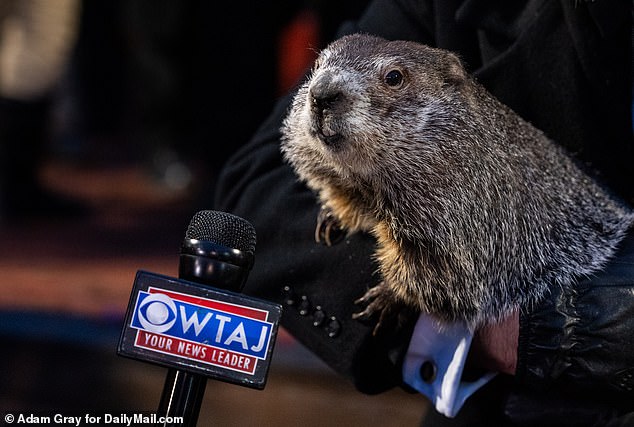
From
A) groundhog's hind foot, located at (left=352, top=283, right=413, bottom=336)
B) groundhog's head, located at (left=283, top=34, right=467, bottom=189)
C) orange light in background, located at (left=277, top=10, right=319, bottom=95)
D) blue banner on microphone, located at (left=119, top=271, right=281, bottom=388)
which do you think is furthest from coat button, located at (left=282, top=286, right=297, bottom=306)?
orange light in background, located at (left=277, top=10, right=319, bottom=95)

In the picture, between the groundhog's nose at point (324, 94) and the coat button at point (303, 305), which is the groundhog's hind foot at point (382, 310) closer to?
the coat button at point (303, 305)

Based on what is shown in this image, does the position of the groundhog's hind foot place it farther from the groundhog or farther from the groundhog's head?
the groundhog's head

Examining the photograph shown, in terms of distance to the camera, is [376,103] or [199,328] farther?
[376,103]

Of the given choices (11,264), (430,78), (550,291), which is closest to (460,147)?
(430,78)

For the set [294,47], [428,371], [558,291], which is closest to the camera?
[558,291]

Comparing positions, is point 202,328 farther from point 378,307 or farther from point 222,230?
point 378,307

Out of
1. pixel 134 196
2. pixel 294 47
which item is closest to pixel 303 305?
pixel 294 47

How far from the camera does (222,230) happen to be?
88 cm

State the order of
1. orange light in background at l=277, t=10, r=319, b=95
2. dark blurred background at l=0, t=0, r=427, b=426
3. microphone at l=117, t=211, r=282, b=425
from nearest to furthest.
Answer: microphone at l=117, t=211, r=282, b=425
dark blurred background at l=0, t=0, r=427, b=426
orange light in background at l=277, t=10, r=319, b=95

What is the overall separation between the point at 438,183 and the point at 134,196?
3650 mm

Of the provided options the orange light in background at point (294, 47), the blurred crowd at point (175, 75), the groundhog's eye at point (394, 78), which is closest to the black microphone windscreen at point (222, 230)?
the groundhog's eye at point (394, 78)

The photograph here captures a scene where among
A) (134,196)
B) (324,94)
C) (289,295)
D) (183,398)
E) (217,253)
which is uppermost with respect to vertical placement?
(134,196)

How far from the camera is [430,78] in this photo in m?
1.05

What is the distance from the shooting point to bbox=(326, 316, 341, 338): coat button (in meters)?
1.25
